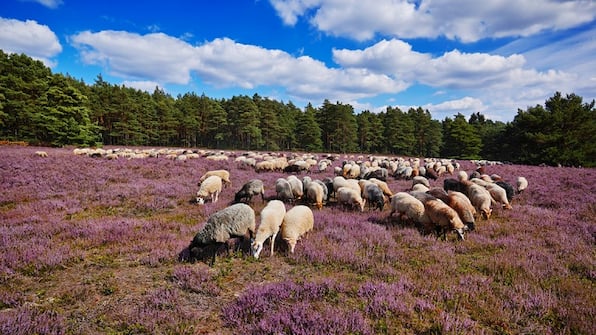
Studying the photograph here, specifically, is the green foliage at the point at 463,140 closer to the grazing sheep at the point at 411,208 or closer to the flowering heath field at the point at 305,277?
the flowering heath field at the point at 305,277

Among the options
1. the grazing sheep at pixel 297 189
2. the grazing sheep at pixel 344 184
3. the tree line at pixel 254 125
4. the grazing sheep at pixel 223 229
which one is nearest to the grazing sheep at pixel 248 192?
the grazing sheep at pixel 297 189

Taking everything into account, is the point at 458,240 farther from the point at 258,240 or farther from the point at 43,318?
the point at 43,318

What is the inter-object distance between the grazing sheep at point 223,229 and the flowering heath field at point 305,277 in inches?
15.6

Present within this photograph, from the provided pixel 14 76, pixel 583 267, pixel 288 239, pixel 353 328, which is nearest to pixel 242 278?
pixel 288 239

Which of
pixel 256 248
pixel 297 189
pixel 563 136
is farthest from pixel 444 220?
pixel 563 136

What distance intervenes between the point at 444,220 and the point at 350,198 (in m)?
4.09

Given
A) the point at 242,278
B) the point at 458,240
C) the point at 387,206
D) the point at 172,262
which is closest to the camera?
the point at 242,278

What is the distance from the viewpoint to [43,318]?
4.32 m

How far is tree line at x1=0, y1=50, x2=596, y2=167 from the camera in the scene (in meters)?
35.9

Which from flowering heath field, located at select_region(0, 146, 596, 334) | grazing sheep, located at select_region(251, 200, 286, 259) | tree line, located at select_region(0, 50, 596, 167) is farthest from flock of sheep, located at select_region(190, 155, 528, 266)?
tree line, located at select_region(0, 50, 596, 167)

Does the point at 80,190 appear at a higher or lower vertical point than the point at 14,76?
lower

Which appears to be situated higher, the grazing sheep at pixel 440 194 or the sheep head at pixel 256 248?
the grazing sheep at pixel 440 194

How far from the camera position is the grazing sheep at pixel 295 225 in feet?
24.5

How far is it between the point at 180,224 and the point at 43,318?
5.09m
